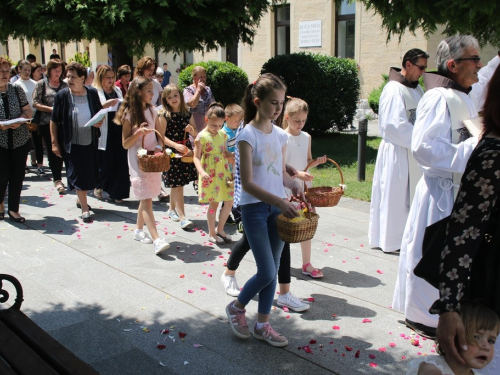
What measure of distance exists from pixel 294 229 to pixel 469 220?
174 cm

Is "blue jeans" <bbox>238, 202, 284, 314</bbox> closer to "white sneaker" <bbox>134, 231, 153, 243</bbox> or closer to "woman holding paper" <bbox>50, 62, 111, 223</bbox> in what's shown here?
"white sneaker" <bbox>134, 231, 153, 243</bbox>

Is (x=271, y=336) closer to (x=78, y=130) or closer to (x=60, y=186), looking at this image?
(x=78, y=130)

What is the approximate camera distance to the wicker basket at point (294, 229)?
3832 mm

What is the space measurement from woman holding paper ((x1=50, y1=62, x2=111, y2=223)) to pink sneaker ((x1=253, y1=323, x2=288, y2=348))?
4148mm

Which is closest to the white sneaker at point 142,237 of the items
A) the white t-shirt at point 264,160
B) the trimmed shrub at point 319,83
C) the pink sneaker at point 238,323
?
the pink sneaker at point 238,323

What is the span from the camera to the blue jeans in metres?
3.99

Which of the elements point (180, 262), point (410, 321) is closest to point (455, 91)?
point (410, 321)

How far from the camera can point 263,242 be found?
3.99 metres

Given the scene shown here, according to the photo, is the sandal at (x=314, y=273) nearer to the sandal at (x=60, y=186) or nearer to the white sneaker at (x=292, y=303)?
the white sneaker at (x=292, y=303)

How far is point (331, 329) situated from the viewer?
4.48m

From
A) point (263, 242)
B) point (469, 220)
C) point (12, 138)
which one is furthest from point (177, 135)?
point (469, 220)

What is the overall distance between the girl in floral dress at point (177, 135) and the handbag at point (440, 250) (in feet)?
16.5

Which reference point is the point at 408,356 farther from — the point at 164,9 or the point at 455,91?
the point at 164,9

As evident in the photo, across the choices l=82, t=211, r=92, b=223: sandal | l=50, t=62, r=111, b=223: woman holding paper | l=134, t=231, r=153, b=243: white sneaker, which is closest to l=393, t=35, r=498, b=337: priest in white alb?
l=134, t=231, r=153, b=243: white sneaker
